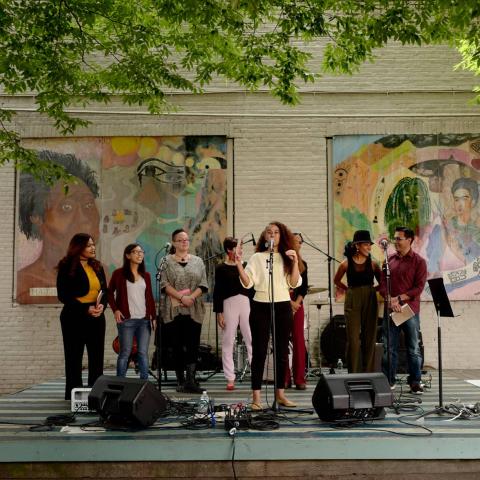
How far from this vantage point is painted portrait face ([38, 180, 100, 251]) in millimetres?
10898

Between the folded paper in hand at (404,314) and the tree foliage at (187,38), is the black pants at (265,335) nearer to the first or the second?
the folded paper in hand at (404,314)

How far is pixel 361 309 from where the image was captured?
7516 millimetres

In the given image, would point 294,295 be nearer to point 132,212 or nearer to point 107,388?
point 107,388

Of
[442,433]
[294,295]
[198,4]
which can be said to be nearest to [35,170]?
[198,4]

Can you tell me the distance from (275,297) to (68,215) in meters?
5.76

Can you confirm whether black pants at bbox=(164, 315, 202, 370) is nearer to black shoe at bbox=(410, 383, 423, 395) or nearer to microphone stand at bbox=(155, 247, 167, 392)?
microphone stand at bbox=(155, 247, 167, 392)

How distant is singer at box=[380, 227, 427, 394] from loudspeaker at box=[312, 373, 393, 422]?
182cm

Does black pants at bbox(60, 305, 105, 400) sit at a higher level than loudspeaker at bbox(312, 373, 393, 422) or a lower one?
higher

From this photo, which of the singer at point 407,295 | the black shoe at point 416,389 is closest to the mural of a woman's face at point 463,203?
the singer at point 407,295

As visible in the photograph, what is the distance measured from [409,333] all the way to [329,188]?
3926mm

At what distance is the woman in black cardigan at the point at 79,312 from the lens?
23.2ft

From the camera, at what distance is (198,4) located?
247 inches

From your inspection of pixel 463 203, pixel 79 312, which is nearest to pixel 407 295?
pixel 79 312

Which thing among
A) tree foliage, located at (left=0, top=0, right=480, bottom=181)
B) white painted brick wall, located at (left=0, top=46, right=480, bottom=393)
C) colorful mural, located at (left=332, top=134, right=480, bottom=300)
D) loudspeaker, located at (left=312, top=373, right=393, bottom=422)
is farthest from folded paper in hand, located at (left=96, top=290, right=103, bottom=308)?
colorful mural, located at (left=332, top=134, right=480, bottom=300)
